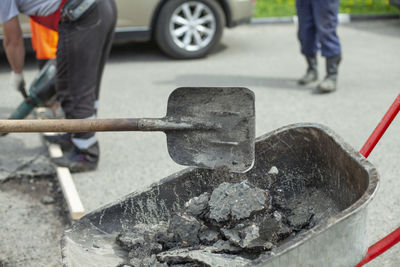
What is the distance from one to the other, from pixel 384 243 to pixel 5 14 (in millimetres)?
2750

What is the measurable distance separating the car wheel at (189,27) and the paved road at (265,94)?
192 millimetres

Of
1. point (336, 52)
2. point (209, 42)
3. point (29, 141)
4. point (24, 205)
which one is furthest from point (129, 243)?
point (209, 42)

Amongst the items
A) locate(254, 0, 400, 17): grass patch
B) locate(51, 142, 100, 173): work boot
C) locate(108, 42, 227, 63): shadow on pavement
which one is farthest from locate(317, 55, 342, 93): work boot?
locate(254, 0, 400, 17): grass patch

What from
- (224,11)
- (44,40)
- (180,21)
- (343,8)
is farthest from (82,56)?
(343,8)

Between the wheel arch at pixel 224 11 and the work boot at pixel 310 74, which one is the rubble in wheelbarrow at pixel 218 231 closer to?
the work boot at pixel 310 74

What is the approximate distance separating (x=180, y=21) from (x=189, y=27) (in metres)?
0.15

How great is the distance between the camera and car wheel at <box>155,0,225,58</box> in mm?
7230

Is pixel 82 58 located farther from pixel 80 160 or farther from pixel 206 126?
pixel 206 126

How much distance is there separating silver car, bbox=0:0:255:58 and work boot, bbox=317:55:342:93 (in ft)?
6.45

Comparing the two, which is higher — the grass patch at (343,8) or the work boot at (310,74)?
the work boot at (310,74)

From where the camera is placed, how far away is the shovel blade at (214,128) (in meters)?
2.35

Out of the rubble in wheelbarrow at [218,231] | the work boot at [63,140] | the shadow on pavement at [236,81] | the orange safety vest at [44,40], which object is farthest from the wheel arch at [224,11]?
the rubble in wheelbarrow at [218,231]

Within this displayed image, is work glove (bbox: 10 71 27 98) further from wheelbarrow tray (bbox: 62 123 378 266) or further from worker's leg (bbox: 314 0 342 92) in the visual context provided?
worker's leg (bbox: 314 0 342 92)

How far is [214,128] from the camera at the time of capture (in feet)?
7.88
